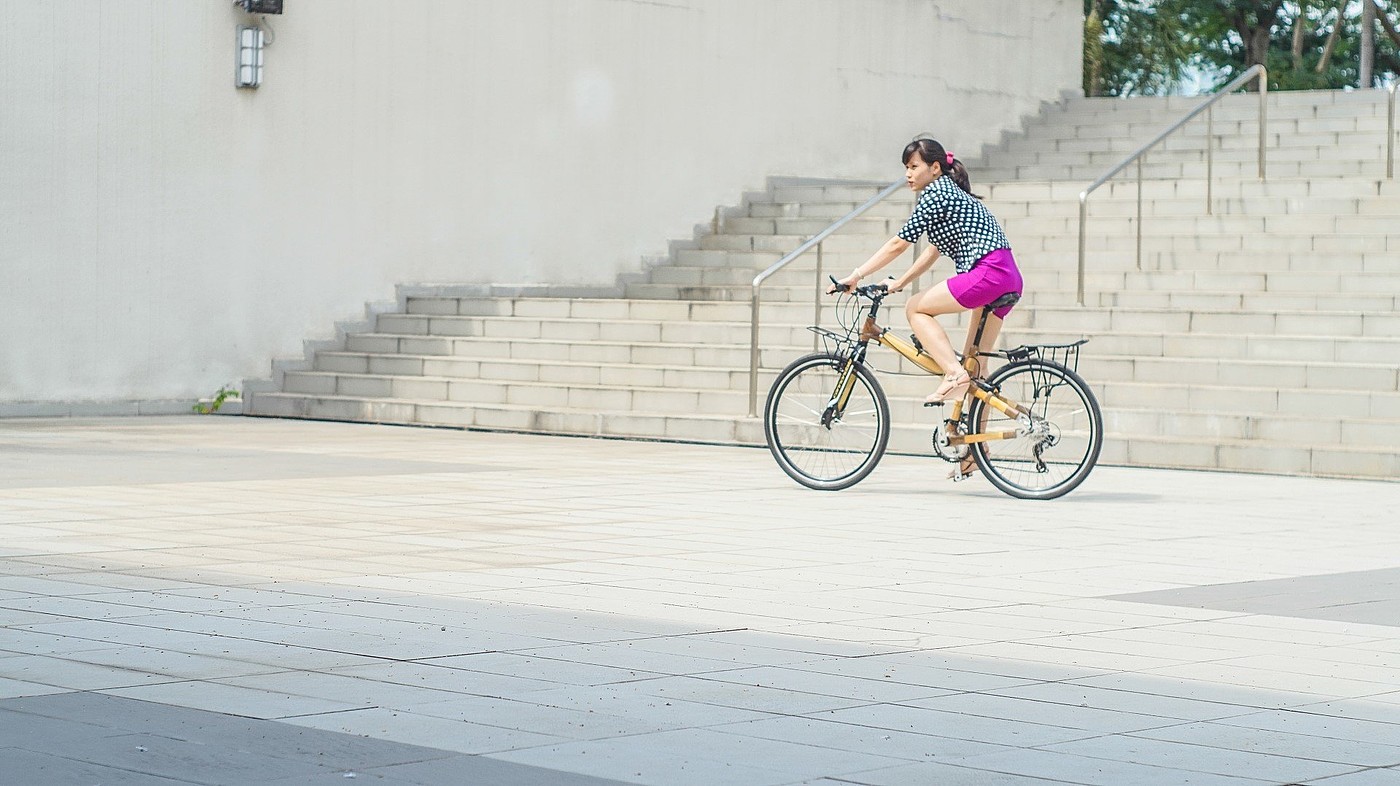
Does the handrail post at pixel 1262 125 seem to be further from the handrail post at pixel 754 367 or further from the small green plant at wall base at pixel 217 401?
the small green plant at wall base at pixel 217 401

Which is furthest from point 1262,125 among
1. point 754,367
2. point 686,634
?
point 686,634

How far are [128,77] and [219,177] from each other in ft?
4.07

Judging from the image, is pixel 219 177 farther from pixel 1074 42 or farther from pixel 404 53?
pixel 1074 42

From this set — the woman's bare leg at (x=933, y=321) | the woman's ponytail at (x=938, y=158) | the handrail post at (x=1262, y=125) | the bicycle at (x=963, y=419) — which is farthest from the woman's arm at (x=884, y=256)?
the handrail post at (x=1262, y=125)

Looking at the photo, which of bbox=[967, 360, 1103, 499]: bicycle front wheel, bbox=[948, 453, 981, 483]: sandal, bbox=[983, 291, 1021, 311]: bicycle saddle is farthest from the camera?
bbox=[948, 453, 981, 483]: sandal

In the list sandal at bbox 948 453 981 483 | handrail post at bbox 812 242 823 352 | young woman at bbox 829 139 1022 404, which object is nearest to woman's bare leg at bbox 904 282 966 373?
young woman at bbox 829 139 1022 404

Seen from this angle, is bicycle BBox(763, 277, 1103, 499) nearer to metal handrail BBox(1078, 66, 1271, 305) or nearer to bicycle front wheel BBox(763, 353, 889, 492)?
bicycle front wheel BBox(763, 353, 889, 492)

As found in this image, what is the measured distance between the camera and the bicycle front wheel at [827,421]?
11547 millimetres

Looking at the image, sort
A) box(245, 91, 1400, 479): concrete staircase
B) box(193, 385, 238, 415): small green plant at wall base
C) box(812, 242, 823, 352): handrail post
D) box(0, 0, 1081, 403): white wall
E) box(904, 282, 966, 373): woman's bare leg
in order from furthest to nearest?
1. box(193, 385, 238, 415): small green plant at wall base
2. box(0, 0, 1081, 403): white wall
3. box(812, 242, 823, 352): handrail post
4. box(245, 91, 1400, 479): concrete staircase
5. box(904, 282, 966, 373): woman's bare leg

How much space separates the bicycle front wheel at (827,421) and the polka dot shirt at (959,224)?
2.76 ft

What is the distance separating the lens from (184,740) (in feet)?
15.6

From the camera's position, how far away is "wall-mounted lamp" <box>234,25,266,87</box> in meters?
18.3

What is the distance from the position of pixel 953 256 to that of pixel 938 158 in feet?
1.74

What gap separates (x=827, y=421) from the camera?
1158 cm
